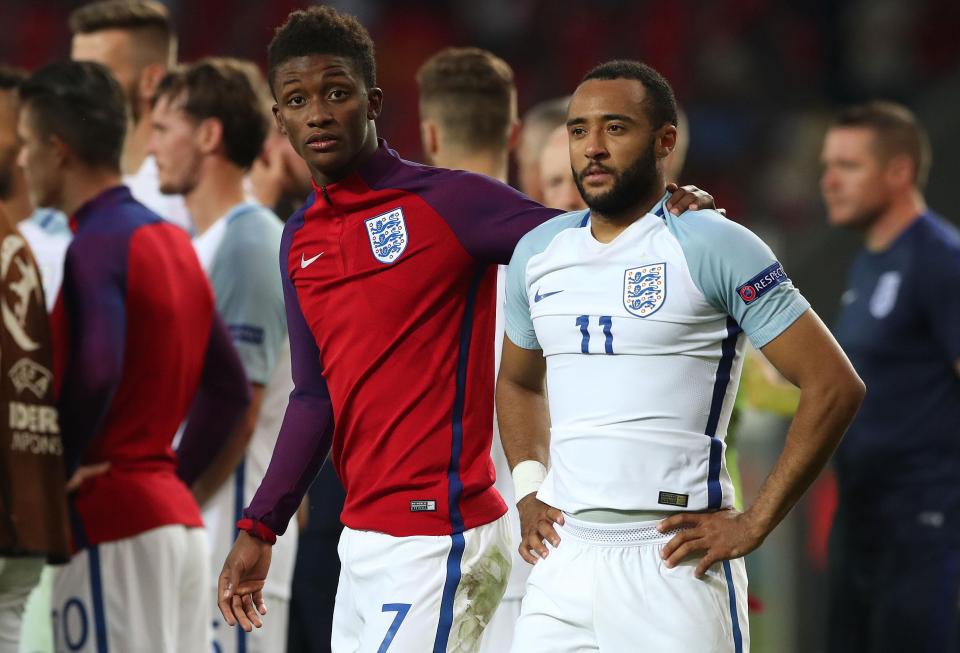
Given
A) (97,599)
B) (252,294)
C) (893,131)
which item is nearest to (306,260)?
(97,599)

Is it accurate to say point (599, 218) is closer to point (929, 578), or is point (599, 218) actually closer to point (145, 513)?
point (145, 513)

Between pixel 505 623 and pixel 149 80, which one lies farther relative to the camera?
pixel 149 80

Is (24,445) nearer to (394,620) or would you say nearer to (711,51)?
(394,620)

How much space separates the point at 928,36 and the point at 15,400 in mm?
13398

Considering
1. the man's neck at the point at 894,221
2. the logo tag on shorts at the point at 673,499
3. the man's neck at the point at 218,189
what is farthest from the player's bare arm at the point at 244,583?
the man's neck at the point at 894,221

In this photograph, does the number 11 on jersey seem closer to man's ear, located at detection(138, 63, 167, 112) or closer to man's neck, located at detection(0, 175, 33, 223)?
man's neck, located at detection(0, 175, 33, 223)

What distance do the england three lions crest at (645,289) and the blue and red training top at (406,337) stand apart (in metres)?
0.42

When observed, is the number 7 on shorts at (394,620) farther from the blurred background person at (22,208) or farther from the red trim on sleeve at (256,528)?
the blurred background person at (22,208)

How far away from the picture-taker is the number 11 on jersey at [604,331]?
3236 millimetres

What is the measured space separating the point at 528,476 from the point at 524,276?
0.49 m

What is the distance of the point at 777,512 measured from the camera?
123 inches

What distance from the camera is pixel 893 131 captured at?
7000 mm

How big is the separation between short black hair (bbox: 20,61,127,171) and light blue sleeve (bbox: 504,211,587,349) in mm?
1870

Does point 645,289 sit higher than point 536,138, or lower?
lower
